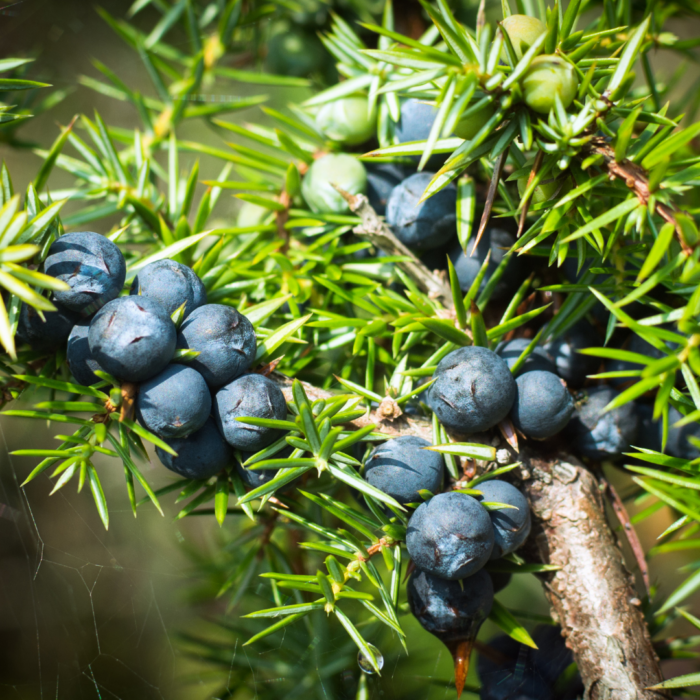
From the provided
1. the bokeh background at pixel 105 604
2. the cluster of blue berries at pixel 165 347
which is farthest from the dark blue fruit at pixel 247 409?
the bokeh background at pixel 105 604

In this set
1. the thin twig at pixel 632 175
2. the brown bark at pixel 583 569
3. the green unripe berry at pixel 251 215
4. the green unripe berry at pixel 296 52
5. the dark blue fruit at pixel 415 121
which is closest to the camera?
the thin twig at pixel 632 175

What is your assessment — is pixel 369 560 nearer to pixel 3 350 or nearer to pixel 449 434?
pixel 449 434

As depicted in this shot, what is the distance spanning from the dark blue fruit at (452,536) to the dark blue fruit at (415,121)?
1.28ft

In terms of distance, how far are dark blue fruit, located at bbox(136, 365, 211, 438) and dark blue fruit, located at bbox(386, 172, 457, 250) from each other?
0.91ft

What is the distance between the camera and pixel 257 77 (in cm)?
73

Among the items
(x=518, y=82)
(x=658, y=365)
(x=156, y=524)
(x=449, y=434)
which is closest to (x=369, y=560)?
(x=449, y=434)

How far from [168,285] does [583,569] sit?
0.46 m

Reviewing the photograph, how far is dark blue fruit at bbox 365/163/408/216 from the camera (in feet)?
1.97

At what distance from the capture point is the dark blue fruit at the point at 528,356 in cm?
47

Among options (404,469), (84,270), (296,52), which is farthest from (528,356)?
(296,52)

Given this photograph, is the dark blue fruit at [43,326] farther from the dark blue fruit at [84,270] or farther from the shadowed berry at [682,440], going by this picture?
the shadowed berry at [682,440]

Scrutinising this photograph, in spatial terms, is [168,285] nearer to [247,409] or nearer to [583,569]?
[247,409]

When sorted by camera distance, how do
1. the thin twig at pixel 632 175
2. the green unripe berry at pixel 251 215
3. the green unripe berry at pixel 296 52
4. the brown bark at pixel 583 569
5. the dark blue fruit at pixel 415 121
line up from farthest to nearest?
1. the green unripe berry at pixel 296 52
2. the green unripe berry at pixel 251 215
3. the dark blue fruit at pixel 415 121
4. the brown bark at pixel 583 569
5. the thin twig at pixel 632 175

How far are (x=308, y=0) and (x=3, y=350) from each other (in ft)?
2.31
